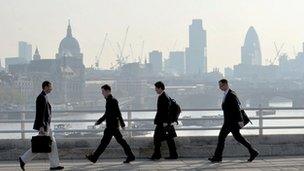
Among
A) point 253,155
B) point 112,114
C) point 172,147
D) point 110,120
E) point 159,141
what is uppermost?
point 112,114

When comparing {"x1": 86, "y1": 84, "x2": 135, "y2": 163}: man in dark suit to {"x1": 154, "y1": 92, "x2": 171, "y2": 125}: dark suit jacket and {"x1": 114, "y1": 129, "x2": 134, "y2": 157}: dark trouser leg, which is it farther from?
{"x1": 154, "y1": 92, "x2": 171, "y2": 125}: dark suit jacket

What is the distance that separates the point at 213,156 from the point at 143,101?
70.2 m

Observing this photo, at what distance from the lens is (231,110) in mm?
11297

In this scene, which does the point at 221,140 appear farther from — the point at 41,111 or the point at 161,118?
the point at 41,111

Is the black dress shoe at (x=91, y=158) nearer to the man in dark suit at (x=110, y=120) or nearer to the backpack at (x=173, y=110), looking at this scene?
the man in dark suit at (x=110, y=120)

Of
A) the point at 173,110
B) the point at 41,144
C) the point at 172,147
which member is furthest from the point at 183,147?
the point at 41,144

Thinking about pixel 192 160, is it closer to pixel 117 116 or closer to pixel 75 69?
pixel 117 116

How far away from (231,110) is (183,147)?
5.95 feet

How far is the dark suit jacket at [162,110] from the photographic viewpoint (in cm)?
1164

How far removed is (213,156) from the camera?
38.6 ft

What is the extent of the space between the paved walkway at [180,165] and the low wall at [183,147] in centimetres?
40

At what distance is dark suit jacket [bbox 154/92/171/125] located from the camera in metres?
11.6

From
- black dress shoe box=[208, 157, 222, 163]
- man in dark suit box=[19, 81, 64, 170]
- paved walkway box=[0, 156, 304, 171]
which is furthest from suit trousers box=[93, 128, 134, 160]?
black dress shoe box=[208, 157, 222, 163]

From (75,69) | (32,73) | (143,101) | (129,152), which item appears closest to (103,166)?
(129,152)
